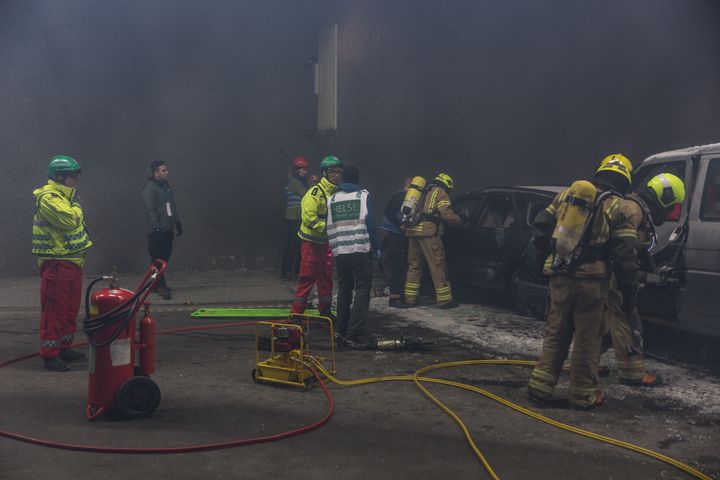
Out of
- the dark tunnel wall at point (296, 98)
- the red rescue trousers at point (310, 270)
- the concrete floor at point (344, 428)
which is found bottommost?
the concrete floor at point (344, 428)

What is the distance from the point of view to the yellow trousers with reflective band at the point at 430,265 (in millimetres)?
8188

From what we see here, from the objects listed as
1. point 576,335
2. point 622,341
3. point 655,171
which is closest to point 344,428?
point 576,335

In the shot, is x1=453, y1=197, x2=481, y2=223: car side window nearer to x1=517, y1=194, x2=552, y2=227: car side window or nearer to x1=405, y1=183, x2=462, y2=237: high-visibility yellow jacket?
x1=405, y1=183, x2=462, y2=237: high-visibility yellow jacket

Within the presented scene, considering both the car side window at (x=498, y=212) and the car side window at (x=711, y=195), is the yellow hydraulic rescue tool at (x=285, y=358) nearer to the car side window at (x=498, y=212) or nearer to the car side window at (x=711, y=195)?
the car side window at (x=711, y=195)

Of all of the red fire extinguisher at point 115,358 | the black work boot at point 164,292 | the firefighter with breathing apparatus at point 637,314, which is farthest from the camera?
the black work boot at point 164,292

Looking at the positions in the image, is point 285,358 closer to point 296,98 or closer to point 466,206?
point 466,206

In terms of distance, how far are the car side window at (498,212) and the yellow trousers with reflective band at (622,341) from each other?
2537mm

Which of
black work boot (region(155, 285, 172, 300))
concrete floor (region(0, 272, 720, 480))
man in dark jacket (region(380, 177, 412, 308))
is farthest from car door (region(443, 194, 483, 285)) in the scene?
black work boot (region(155, 285, 172, 300))

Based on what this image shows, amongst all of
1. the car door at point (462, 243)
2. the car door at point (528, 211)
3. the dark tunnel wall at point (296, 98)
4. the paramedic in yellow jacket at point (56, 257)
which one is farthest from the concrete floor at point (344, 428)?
the dark tunnel wall at point (296, 98)

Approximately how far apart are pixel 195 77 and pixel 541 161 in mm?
6386

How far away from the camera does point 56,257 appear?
549 centimetres

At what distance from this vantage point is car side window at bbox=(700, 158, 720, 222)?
543 cm

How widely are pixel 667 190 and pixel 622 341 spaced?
47.7 inches

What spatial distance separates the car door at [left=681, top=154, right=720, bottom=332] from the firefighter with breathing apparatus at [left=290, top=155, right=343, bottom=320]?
327 cm
